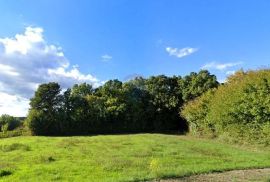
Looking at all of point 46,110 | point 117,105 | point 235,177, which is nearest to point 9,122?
point 46,110

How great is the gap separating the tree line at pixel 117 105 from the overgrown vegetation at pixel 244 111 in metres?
18.7

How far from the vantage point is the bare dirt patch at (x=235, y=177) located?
15844 millimetres

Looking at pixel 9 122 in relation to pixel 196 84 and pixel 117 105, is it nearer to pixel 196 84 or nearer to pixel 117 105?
pixel 117 105

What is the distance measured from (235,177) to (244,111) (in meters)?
16.1

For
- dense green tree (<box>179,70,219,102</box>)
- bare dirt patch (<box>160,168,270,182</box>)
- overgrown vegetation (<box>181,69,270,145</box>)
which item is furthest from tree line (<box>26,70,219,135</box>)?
bare dirt patch (<box>160,168,270,182</box>)

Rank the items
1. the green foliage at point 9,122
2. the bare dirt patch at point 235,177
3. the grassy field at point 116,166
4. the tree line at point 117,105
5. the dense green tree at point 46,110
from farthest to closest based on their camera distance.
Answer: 1. the green foliage at point 9,122
2. the tree line at point 117,105
3. the dense green tree at point 46,110
4. the grassy field at point 116,166
5. the bare dirt patch at point 235,177

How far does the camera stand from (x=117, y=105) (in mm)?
59906

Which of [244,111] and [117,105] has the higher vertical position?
[117,105]

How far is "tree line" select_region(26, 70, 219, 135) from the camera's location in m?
57.0

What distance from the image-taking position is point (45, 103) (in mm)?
57594

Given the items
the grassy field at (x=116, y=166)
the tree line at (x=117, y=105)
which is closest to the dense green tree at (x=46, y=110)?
the tree line at (x=117, y=105)

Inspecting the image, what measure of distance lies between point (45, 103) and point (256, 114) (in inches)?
1376

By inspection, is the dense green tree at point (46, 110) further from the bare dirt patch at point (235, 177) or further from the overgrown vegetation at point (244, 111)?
the bare dirt patch at point (235, 177)

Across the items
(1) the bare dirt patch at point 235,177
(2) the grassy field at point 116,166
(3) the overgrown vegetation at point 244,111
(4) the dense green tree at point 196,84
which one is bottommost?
→ (1) the bare dirt patch at point 235,177
